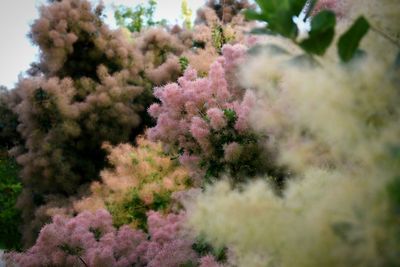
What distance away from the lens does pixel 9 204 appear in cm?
799

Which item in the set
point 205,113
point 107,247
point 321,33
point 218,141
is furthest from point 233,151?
point 321,33

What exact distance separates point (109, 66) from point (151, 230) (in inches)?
179

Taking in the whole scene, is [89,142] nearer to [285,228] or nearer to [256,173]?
[256,173]

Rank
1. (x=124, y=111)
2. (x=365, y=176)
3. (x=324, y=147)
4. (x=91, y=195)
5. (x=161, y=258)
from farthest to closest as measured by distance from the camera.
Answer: (x=124, y=111)
(x=91, y=195)
(x=161, y=258)
(x=324, y=147)
(x=365, y=176)

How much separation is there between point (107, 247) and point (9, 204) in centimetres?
595

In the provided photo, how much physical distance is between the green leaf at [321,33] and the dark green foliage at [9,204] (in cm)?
710

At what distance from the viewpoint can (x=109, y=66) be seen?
7191 millimetres

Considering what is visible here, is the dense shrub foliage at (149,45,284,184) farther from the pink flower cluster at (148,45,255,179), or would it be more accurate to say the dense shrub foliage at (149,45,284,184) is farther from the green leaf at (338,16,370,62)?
the green leaf at (338,16,370,62)

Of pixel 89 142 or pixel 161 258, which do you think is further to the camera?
pixel 89 142

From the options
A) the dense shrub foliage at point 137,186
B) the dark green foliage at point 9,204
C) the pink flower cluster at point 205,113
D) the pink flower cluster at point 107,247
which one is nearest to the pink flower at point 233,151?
the pink flower cluster at point 205,113

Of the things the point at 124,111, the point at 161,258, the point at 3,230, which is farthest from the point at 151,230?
the point at 3,230

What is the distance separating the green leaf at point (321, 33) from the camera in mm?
710

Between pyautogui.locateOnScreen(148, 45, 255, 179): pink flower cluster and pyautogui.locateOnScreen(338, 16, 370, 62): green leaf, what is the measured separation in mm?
2138

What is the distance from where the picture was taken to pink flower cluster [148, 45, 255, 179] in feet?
9.78
